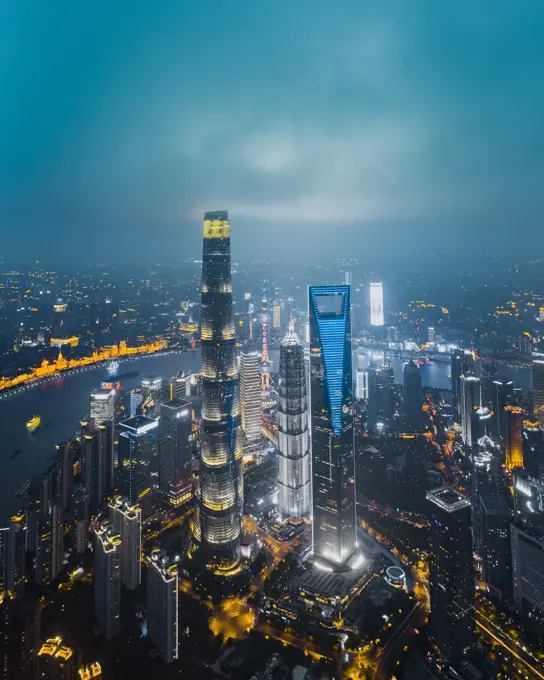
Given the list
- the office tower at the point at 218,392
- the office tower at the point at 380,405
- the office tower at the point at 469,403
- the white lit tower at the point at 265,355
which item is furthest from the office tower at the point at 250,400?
the office tower at the point at 469,403

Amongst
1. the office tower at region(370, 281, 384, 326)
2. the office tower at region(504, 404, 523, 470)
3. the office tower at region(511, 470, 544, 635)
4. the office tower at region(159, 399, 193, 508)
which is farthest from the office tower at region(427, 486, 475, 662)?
the office tower at region(370, 281, 384, 326)

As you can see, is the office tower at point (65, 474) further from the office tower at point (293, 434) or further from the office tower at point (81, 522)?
the office tower at point (293, 434)

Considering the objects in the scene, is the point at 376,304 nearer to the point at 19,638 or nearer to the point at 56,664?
the point at 19,638

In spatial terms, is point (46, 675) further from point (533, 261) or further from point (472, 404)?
point (533, 261)

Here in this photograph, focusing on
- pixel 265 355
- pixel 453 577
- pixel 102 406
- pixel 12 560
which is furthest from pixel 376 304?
pixel 12 560

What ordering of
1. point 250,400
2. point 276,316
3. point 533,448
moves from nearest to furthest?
point 533,448, point 250,400, point 276,316

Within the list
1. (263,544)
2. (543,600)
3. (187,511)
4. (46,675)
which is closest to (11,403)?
(187,511)
